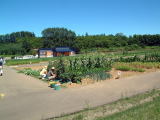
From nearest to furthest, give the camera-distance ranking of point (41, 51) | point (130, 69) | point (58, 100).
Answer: point (58, 100) → point (130, 69) → point (41, 51)

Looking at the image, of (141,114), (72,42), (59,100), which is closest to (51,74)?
(59,100)

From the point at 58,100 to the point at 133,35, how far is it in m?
88.9

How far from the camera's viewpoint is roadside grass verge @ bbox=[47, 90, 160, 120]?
24.2 ft

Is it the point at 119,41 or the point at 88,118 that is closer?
the point at 88,118

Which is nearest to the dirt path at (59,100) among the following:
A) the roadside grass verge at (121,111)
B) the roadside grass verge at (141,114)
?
the roadside grass verge at (121,111)

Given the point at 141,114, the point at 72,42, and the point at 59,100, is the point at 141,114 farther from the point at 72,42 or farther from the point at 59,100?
the point at 72,42

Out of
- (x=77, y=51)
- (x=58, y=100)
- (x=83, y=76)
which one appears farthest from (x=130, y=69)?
(x=77, y=51)

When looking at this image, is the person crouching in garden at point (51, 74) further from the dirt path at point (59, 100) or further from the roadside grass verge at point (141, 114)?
the roadside grass verge at point (141, 114)

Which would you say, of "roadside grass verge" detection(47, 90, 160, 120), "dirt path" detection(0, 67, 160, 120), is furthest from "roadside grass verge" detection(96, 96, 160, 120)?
"dirt path" detection(0, 67, 160, 120)

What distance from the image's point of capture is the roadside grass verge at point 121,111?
736 centimetres

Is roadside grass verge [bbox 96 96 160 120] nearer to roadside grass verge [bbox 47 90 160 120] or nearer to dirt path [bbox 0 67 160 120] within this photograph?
roadside grass verge [bbox 47 90 160 120]

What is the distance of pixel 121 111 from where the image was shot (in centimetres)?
834

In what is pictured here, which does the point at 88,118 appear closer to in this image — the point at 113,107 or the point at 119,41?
the point at 113,107

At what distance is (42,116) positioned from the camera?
26.9 feet
